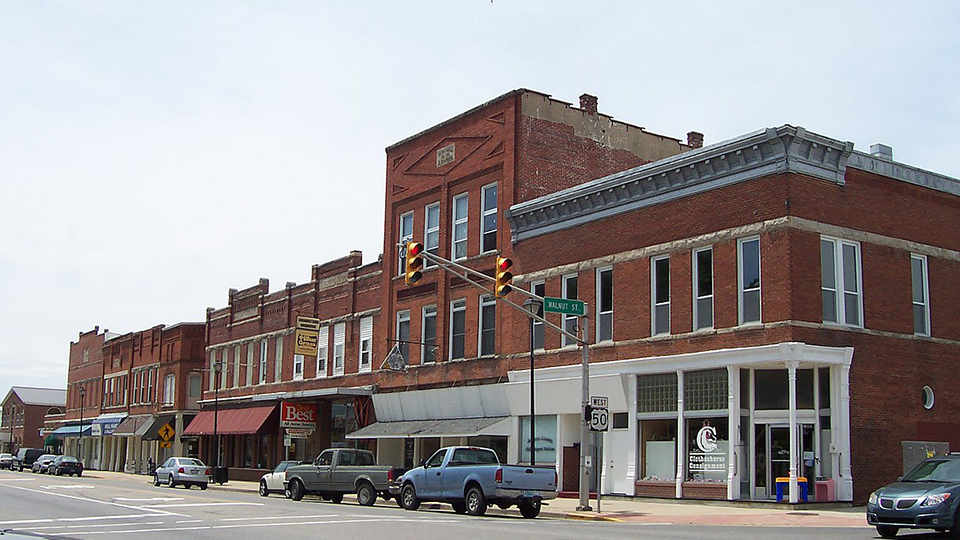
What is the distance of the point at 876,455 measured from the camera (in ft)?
89.7

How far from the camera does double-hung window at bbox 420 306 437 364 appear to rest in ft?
135

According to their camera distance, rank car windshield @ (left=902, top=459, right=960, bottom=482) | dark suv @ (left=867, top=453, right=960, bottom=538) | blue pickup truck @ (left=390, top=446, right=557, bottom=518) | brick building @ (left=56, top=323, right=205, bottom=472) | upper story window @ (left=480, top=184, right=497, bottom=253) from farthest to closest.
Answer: brick building @ (left=56, top=323, right=205, bottom=472) → upper story window @ (left=480, top=184, right=497, bottom=253) → blue pickup truck @ (left=390, top=446, right=557, bottom=518) → car windshield @ (left=902, top=459, right=960, bottom=482) → dark suv @ (left=867, top=453, right=960, bottom=538)

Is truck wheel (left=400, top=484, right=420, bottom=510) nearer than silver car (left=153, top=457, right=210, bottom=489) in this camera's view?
Yes

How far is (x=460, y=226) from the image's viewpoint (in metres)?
40.5

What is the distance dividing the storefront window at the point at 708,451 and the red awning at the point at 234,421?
2765 cm

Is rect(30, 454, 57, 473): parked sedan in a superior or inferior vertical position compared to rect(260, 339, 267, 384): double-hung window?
inferior

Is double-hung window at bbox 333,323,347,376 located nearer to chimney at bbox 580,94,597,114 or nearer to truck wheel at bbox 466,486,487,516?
chimney at bbox 580,94,597,114

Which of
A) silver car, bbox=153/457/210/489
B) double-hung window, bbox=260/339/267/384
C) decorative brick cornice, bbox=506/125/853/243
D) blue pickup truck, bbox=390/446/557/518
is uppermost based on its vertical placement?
decorative brick cornice, bbox=506/125/853/243

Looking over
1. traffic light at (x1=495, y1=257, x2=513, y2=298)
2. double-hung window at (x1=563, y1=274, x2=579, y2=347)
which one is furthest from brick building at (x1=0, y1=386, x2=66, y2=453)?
traffic light at (x1=495, y1=257, x2=513, y2=298)

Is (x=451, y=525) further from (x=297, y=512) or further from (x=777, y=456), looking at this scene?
(x=777, y=456)

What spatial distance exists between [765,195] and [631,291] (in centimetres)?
565

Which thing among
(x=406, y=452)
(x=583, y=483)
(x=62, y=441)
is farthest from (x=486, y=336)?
(x=62, y=441)

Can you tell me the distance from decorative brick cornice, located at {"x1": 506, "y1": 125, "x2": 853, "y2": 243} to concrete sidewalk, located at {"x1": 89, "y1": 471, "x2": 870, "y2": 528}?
872cm

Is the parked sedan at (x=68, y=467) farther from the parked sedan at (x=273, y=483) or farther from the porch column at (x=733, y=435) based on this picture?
the porch column at (x=733, y=435)
